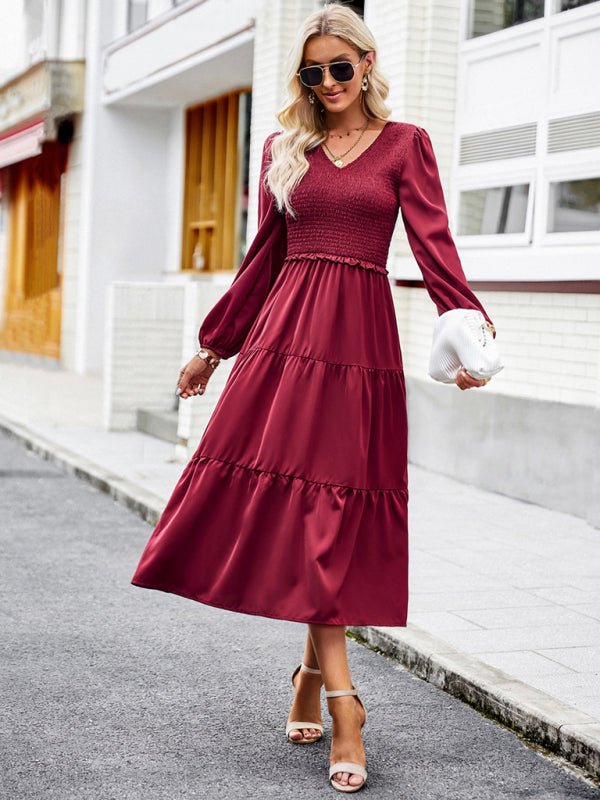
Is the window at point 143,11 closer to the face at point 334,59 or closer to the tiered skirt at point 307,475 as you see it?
the face at point 334,59

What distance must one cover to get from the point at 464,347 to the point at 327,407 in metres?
0.44

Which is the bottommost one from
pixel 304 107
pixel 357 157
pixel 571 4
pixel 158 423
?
pixel 158 423

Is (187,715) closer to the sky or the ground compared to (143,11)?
closer to the ground

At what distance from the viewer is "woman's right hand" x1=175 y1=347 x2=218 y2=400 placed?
155 inches

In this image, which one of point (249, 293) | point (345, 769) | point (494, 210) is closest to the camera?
point (345, 769)

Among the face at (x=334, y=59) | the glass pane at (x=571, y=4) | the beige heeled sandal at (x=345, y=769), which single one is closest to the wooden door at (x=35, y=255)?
the glass pane at (x=571, y=4)

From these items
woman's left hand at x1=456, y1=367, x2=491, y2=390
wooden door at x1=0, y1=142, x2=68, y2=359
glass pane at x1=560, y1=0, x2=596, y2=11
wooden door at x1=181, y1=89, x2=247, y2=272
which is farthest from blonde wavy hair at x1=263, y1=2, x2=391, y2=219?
wooden door at x1=0, y1=142, x2=68, y2=359

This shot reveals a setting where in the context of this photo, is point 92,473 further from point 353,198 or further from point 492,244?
point 353,198

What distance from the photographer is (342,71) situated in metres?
3.62

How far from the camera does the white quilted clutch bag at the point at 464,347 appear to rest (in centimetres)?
344

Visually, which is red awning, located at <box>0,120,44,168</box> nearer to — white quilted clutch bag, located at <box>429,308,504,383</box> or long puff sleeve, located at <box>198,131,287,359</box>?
long puff sleeve, located at <box>198,131,287,359</box>

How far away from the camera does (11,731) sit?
13.1 ft

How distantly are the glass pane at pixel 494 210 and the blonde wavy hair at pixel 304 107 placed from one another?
5.84m

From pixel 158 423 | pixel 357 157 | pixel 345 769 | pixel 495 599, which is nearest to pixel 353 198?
pixel 357 157
